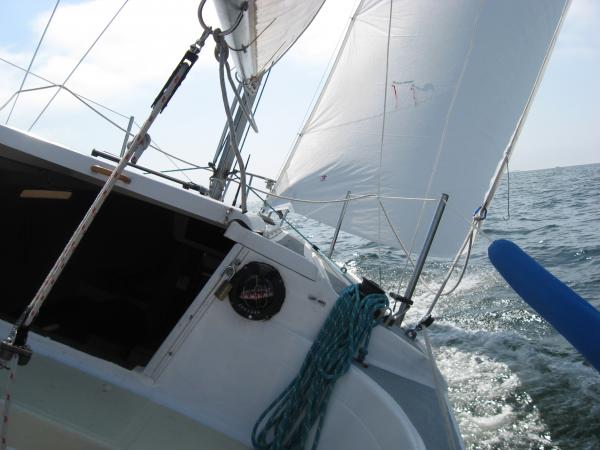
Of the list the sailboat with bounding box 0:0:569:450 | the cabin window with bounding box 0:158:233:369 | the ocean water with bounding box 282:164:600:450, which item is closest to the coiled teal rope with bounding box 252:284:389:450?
the sailboat with bounding box 0:0:569:450

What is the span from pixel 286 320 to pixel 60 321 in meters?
1.38

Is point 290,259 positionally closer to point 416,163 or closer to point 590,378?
point 590,378

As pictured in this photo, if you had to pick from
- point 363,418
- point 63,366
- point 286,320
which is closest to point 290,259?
point 286,320

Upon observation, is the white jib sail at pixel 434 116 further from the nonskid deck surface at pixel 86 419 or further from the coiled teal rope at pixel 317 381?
the nonskid deck surface at pixel 86 419

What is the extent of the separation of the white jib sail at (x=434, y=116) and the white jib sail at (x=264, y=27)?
2.67m

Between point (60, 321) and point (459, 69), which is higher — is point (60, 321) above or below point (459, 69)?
below

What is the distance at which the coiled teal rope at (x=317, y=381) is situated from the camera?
199cm

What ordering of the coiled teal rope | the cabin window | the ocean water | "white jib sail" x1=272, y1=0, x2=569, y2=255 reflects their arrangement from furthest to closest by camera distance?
"white jib sail" x1=272, y1=0, x2=569, y2=255, the ocean water, the cabin window, the coiled teal rope

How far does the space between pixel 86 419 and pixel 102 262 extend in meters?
1.39

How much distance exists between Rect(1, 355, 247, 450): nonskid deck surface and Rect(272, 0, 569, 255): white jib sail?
348 centimetres

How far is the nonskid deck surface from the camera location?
5.74 feet

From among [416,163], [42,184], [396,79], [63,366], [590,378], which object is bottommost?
[63,366]

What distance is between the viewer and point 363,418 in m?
1.95

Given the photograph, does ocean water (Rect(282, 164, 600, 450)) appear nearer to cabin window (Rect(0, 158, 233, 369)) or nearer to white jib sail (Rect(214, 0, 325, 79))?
cabin window (Rect(0, 158, 233, 369))
